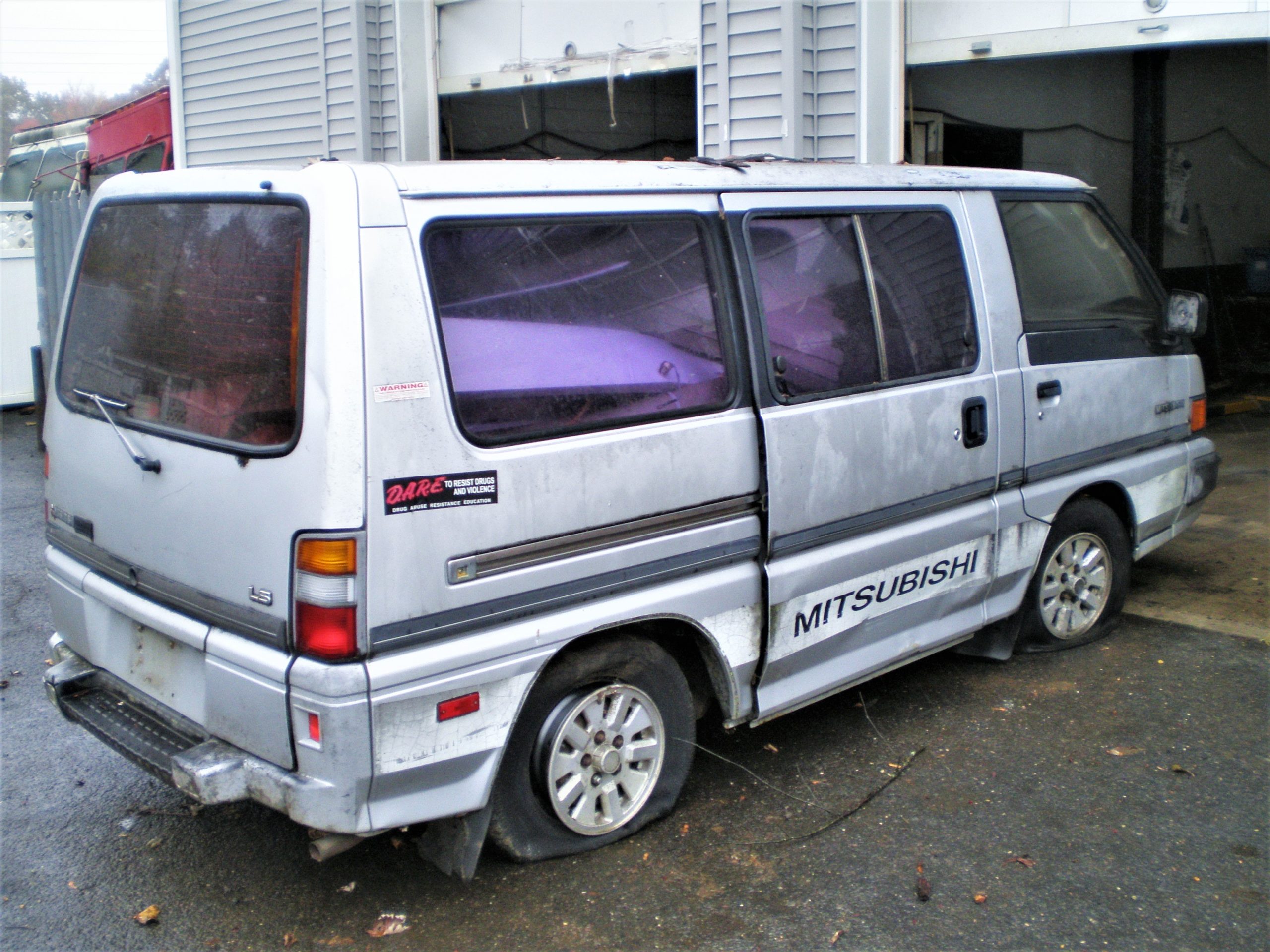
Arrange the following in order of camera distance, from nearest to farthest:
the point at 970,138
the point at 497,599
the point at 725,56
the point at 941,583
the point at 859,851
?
the point at 497,599 < the point at 859,851 < the point at 941,583 < the point at 725,56 < the point at 970,138

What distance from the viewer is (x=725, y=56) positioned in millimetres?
7559

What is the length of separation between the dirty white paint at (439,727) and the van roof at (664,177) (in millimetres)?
1319

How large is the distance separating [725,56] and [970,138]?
396cm

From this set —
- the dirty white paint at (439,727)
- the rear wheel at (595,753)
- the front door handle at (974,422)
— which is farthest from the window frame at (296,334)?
the front door handle at (974,422)

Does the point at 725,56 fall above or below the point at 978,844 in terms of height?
above

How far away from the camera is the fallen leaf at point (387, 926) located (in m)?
3.23

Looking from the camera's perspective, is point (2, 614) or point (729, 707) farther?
point (2, 614)

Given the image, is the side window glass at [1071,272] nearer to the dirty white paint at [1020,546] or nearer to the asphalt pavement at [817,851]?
the dirty white paint at [1020,546]

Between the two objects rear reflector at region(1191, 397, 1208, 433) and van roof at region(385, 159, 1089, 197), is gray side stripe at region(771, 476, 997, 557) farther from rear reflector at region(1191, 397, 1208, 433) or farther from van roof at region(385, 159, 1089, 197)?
rear reflector at region(1191, 397, 1208, 433)

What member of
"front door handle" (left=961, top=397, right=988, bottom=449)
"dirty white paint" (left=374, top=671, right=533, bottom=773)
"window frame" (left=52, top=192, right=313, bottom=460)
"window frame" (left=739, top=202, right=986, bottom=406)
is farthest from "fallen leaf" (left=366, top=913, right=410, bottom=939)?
"front door handle" (left=961, top=397, right=988, bottom=449)

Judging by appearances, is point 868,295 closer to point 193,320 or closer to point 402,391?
point 402,391

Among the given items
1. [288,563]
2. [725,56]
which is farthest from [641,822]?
[725,56]

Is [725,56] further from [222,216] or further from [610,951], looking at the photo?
[610,951]

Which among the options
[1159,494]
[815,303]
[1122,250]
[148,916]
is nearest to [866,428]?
[815,303]
